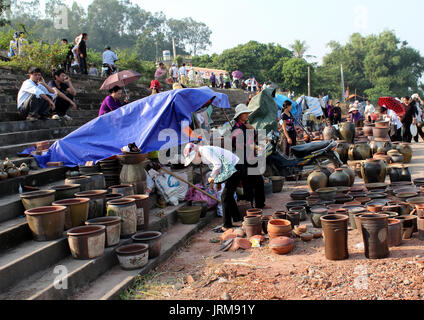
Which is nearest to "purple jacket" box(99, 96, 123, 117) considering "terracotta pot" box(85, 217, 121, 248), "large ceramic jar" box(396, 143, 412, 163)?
"terracotta pot" box(85, 217, 121, 248)

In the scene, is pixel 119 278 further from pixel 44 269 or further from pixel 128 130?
pixel 128 130

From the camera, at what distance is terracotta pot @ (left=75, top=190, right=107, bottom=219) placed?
4.84 m

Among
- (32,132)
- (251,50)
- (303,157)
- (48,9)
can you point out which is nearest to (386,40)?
(251,50)

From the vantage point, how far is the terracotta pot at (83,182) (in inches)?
211

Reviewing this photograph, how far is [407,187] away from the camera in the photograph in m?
6.50

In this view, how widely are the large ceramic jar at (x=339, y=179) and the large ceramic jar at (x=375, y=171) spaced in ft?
2.08

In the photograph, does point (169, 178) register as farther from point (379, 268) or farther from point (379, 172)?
point (379, 172)

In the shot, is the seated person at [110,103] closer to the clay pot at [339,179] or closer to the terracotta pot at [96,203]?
the terracotta pot at [96,203]

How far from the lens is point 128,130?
670 centimetres

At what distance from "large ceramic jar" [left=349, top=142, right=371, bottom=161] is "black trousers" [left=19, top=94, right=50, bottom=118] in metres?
7.63

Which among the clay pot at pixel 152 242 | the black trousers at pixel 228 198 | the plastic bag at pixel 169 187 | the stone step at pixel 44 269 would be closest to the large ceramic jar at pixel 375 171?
the black trousers at pixel 228 198

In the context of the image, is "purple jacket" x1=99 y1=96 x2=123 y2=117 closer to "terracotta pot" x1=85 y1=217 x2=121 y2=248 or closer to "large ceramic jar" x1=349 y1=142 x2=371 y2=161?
"terracotta pot" x1=85 y1=217 x2=121 y2=248

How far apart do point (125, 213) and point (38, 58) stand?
8.30m
